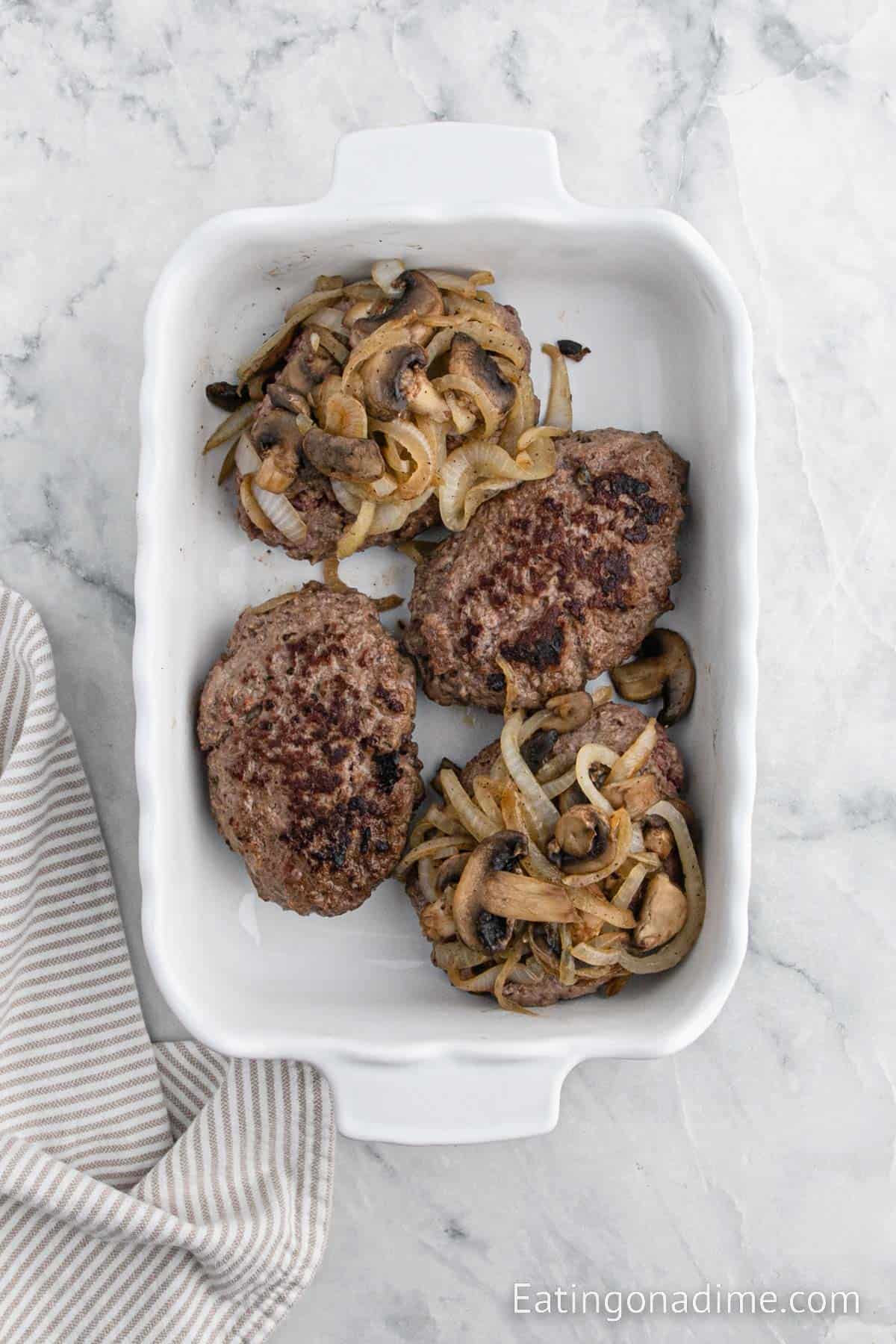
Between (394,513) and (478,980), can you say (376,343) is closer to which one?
(394,513)

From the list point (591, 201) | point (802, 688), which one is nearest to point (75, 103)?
point (591, 201)

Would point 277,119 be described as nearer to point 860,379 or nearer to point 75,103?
point 75,103

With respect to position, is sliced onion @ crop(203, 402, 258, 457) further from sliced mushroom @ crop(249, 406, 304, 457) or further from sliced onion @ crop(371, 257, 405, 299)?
sliced onion @ crop(371, 257, 405, 299)

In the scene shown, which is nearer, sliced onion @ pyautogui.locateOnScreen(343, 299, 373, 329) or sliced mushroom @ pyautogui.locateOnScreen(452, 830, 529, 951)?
sliced mushroom @ pyautogui.locateOnScreen(452, 830, 529, 951)

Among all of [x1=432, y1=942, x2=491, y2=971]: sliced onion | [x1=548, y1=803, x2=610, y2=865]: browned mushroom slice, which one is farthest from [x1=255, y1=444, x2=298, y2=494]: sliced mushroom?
[x1=432, y1=942, x2=491, y2=971]: sliced onion

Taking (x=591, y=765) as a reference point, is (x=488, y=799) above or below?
below

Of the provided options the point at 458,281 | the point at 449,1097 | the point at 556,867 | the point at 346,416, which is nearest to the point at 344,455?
the point at 346,416
